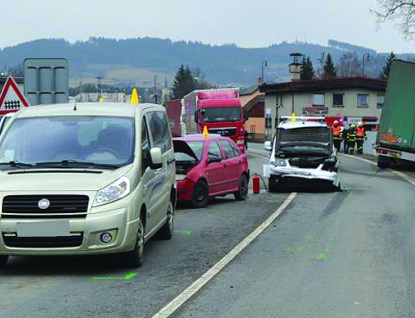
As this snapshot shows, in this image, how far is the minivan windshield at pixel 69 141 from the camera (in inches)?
306

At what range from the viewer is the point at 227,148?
51.2 feet

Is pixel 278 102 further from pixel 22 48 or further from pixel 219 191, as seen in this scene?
pixel 22 48

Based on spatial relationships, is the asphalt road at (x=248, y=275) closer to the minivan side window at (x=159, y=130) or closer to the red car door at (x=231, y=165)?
the minivan side window at (x=159, y=130)

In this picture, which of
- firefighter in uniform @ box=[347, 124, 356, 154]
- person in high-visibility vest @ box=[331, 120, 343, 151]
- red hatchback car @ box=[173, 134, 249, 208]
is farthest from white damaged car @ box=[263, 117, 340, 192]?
person in high-visibility vest @ box=[331, 120, 343, 151]

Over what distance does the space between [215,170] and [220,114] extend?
1903 centimetres

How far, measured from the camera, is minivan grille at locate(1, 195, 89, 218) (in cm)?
693

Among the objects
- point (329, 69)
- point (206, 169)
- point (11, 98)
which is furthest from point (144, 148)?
point (329, 69)

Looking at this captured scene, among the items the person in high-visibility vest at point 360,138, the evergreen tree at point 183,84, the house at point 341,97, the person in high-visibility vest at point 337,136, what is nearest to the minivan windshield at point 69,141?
the person in high-visibility vest at point 337,136

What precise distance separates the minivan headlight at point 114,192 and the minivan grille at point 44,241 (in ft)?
1.38

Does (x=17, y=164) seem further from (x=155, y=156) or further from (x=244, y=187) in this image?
(x=244, y=187)

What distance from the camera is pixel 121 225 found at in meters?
7.07

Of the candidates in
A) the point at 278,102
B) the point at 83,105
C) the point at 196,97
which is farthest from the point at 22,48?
the point at 83,105

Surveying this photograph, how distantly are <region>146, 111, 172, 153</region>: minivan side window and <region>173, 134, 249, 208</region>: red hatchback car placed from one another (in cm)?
375

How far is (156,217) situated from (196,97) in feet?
88.2
